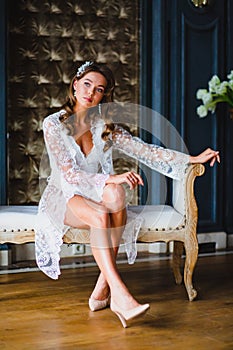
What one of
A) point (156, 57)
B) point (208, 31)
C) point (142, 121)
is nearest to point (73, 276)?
point (142, 121)

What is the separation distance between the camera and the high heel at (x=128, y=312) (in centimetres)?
307

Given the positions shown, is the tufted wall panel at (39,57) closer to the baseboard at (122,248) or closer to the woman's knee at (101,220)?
the baseboard at (122,248)

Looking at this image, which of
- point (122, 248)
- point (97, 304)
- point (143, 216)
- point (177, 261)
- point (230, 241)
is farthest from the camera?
point (230, 241)

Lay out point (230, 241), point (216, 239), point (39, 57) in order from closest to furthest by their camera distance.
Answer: point (39, 57)
point (216, 239)
point (230, 241)

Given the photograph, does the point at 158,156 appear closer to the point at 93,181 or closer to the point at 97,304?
the point at 93,181

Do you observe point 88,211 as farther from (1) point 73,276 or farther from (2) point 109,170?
(1) point 73,276

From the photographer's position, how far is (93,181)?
11.2 ft

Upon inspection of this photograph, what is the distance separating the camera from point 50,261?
358 centimetres

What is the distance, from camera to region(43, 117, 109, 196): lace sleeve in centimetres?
342

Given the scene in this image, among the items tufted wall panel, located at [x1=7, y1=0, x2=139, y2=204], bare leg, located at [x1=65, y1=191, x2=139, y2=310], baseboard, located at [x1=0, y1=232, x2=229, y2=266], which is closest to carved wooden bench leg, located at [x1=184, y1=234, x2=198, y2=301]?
bare leg, located at [x1=65, y1=191, x2=139, y2=310]

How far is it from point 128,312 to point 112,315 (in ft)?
1.01

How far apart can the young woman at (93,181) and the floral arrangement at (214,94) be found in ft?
4.66

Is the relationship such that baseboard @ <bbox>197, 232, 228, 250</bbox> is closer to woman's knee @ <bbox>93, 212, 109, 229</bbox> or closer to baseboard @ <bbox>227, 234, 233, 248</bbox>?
baseboard @ <bbox>227, 234, 233, 248</bbox>

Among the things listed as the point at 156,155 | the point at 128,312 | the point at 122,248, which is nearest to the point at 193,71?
the point at 122,248
